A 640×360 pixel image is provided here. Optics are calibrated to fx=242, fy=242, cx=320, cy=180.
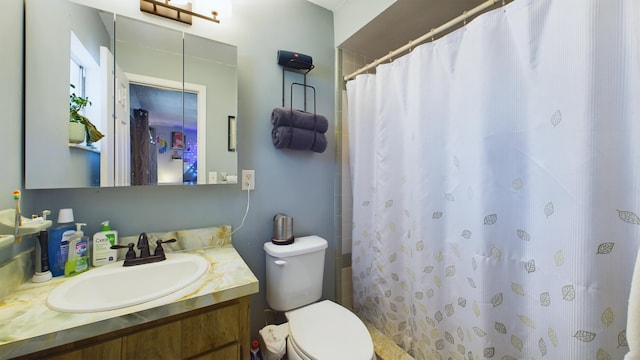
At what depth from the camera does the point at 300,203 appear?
5.19 feet

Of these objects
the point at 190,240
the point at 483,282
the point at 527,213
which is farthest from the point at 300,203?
the point at 527,213

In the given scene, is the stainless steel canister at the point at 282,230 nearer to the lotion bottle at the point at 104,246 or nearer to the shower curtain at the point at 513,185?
the shower curtain at the point at 513,185

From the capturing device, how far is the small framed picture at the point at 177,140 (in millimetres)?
1193

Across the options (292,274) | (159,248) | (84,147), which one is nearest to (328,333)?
(292,274)

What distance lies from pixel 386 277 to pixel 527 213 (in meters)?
0.84

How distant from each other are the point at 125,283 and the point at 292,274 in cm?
74

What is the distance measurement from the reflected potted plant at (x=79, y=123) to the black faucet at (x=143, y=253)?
0.47 metres

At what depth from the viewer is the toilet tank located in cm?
131

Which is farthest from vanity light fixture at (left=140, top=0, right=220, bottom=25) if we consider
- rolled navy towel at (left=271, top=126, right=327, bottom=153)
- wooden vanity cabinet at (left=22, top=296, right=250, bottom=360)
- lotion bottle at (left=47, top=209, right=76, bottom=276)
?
wooden vanity cabinet at (left=22, top=296, right=250, bottom=360)

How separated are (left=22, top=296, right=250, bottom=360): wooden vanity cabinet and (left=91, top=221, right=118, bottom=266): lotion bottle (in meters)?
0.45

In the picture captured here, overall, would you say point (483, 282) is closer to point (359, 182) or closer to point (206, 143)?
point (359, 182)

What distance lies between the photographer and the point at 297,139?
1.42 meters

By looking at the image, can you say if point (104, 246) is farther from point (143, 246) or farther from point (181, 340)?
point (181, 340)

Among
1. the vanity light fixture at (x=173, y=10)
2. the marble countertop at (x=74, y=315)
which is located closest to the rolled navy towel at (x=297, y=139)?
the vanity light fixture at (x=173, y=10)
